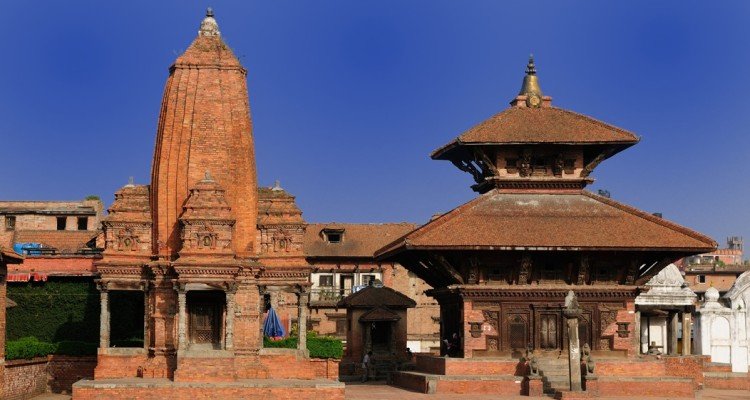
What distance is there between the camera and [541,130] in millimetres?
45781

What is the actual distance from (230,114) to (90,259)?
38.1ft

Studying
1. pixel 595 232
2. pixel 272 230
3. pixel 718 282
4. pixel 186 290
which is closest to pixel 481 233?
pixel 595 232

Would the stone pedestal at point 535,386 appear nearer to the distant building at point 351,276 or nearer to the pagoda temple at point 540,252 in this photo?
the pagoda temple at point 540,252

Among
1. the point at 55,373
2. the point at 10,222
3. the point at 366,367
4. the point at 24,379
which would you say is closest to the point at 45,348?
the point at 55,373

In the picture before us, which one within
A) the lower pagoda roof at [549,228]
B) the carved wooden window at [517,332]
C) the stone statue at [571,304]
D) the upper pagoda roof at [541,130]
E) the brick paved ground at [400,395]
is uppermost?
the upper pagoda roof at [541,130]

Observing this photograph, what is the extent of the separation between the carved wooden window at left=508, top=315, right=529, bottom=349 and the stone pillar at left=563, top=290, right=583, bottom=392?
4333mm

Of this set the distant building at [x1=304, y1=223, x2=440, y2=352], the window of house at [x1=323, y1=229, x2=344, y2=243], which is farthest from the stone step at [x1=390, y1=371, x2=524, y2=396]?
the window of house at [x1=323, y1=229, x2=344, y2=243]

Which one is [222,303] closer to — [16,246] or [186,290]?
[186,290]

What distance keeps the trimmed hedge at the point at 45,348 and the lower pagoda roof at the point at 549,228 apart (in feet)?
38.6

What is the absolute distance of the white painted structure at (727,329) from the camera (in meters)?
49.7

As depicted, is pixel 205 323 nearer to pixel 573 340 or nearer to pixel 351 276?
pixel 573 340

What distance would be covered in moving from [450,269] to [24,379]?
15.3m

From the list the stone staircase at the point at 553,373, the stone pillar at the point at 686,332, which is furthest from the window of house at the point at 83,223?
the stone staircase at the point at 553,373

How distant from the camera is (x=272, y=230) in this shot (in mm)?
41406
